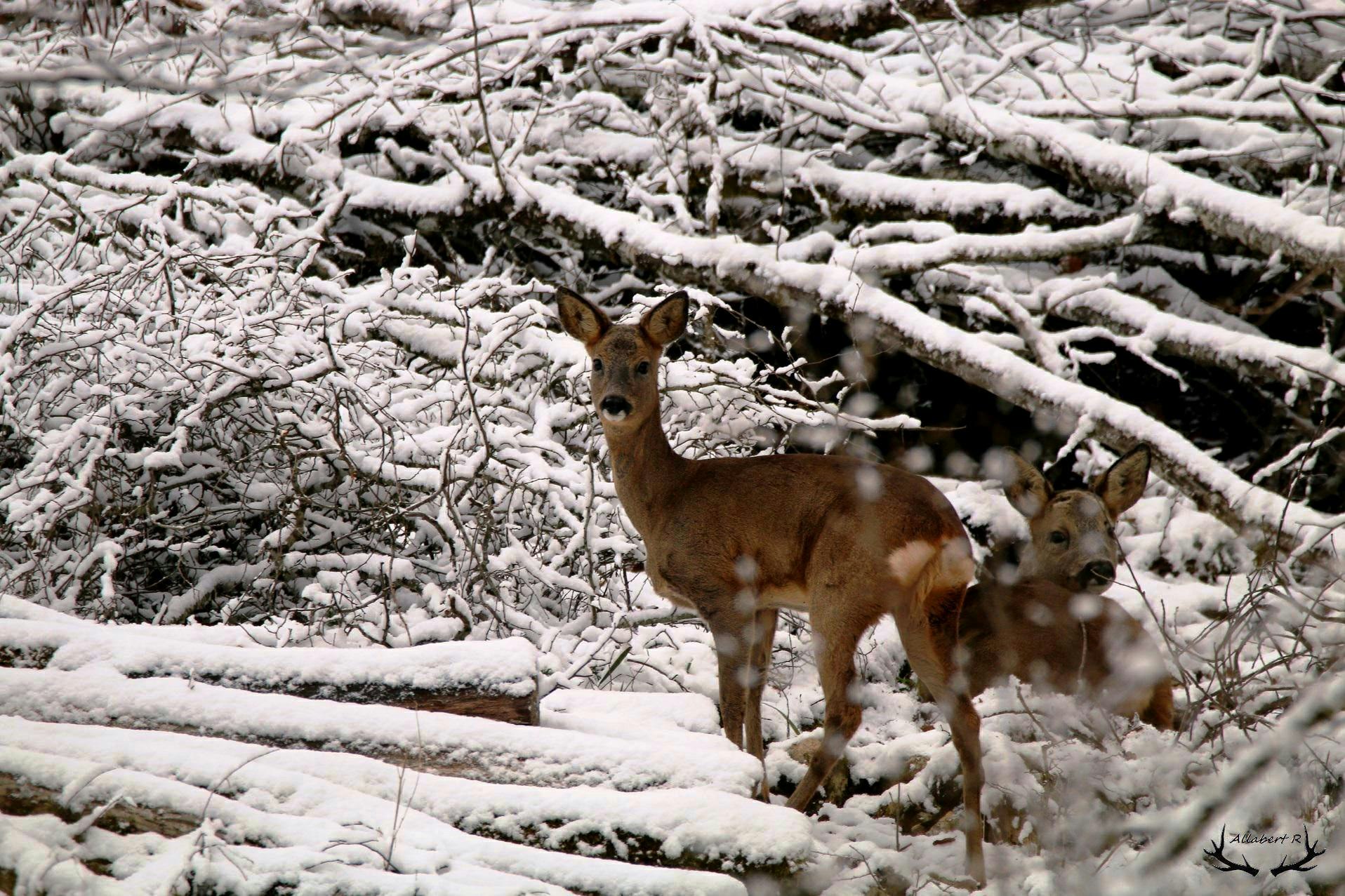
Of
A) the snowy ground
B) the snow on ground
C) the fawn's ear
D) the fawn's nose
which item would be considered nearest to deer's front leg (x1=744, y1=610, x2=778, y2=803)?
the snowy ground

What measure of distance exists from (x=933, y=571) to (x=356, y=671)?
2017mm

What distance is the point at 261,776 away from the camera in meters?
2.48

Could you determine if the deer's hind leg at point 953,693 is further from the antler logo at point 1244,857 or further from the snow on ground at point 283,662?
the snow on ground at point 283,662

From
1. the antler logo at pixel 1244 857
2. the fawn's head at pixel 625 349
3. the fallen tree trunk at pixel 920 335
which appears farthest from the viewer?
the fallen tree trunk at pixel 920 335

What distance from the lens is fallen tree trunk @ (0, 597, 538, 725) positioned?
10.3 feet

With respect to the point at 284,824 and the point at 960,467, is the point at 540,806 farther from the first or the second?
the point at 960,467

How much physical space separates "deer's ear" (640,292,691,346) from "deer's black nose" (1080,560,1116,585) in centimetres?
208

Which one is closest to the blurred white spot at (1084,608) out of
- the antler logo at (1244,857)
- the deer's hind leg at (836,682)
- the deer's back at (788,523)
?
the deer's back at (788,523)

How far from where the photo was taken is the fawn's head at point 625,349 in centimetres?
483

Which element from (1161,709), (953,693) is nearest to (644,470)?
(953,693)

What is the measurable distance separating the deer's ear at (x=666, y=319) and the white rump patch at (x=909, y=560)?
154 cm

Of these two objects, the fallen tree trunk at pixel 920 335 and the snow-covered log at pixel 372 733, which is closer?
the snow-covered log at pixel 372 733

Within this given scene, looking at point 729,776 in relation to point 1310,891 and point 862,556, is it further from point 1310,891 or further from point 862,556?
point 1310,891

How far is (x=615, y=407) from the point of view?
15.5 feet
